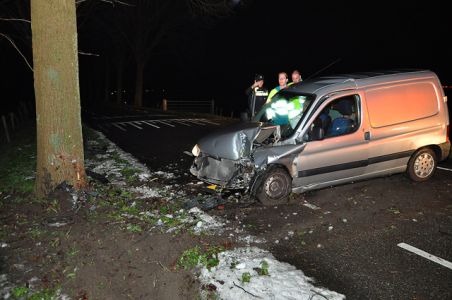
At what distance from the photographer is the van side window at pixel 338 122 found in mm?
6266

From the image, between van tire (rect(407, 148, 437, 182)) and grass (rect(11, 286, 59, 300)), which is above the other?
van tire (rect(407, 148, 437, 182))

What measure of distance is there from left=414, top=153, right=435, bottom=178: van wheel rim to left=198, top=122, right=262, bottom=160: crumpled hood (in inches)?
115

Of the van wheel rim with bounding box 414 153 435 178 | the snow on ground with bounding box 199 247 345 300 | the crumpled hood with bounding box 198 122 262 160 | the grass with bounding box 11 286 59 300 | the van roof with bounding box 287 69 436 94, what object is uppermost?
the van roof with bounding box 287 69 436 94

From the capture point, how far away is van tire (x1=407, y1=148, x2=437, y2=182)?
6.89 m

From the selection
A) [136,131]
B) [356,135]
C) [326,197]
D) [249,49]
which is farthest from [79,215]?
[249,49]

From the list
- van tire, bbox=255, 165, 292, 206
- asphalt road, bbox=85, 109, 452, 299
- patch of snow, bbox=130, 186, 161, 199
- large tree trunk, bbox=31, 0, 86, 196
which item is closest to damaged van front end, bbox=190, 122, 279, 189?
van tire, bbox=255, 165, 292, 206

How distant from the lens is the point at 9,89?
138 ft

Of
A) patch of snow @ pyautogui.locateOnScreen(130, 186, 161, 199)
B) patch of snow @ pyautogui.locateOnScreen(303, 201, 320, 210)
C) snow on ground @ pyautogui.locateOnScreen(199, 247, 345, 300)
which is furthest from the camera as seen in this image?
patch of snow @ pyautogui.locateOnScreen(130, 186, 161, 199)

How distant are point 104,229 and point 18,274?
3.91 ft

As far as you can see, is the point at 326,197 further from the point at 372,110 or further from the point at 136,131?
the point at 136,131

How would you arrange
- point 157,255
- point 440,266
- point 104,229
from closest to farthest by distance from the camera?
point 440,266 < point 157,255 < point 104,229

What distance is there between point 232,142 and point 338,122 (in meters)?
1.77

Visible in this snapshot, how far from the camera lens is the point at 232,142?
6.20m

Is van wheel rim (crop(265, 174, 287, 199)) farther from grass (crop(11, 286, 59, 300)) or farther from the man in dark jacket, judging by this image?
the man in dark jacket
